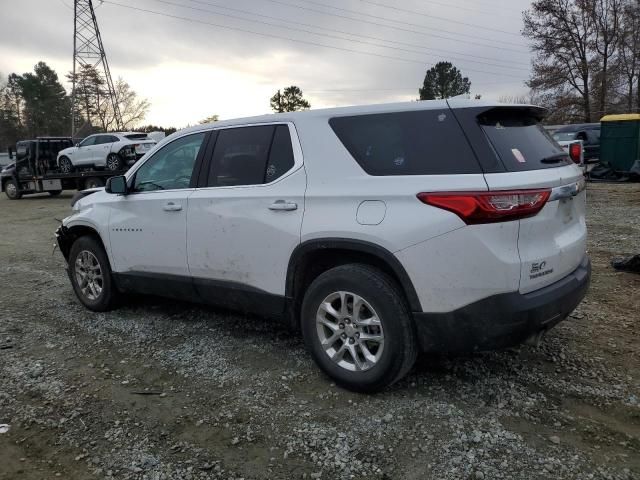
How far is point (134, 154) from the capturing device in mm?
17781

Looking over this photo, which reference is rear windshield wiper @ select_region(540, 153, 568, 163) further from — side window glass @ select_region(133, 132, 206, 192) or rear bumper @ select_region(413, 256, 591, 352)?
side window glass @ select_region(133, 132, 206, 192)

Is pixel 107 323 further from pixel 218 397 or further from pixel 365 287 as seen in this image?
pixel 365 287

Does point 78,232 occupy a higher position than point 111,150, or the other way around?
point 111,150

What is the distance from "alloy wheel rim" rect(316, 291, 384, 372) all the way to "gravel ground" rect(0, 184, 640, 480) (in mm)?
246

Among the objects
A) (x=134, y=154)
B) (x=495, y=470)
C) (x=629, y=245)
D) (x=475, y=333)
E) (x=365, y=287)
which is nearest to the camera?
(x=495, y=470)

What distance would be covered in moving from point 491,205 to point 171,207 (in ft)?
8.43

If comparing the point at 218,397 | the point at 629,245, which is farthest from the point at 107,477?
the point at 629,245

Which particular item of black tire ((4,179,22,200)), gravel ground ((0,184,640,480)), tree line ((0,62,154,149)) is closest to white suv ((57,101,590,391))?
gravel ground ((0,184,640,480))

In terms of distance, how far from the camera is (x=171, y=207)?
13.6 ft

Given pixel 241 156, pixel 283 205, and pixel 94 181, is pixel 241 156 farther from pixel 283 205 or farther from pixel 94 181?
pixel 94 181

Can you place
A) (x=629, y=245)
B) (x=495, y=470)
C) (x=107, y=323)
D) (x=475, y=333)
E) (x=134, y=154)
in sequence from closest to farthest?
(x=495, y=470), (x=475, y=333), (x=107, y=323), (x=629, y=245), (x=134, y=154)

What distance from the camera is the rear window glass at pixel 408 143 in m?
2.85

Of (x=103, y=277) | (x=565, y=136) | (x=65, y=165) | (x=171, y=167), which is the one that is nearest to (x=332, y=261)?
(x=171, y=167)

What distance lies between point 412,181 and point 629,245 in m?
5.67
